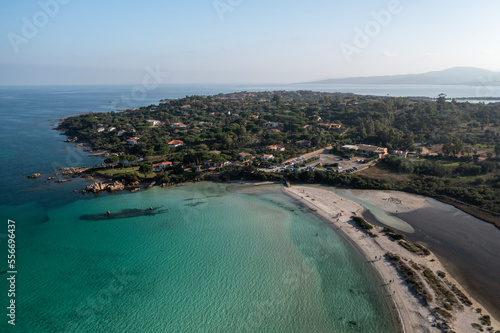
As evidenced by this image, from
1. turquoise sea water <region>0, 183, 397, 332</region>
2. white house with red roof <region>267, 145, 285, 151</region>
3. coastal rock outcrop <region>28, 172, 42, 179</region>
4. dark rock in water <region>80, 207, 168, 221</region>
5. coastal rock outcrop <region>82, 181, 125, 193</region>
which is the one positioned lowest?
turquoise sea water <region>0, 183, 397, 332</region>

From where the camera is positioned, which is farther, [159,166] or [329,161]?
[329,161]

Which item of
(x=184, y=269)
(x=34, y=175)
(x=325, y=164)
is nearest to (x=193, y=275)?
(x=184, y=269)

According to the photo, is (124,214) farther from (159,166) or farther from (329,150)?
(329,150)

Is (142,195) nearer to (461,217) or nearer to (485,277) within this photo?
(485,277)

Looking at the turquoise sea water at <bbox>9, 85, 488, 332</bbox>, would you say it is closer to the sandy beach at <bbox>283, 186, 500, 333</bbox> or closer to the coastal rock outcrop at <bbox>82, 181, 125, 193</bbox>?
the sandy beach at <bbox>283, 186, 500, 333</bbox>

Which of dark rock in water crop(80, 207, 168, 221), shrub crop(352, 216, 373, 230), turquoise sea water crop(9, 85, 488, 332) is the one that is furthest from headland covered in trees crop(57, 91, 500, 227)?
shrub crop(352, 216, 373, 230)

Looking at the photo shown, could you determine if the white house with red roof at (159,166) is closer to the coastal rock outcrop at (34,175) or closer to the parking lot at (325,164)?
the coastal rock outcrop at (34,175)
